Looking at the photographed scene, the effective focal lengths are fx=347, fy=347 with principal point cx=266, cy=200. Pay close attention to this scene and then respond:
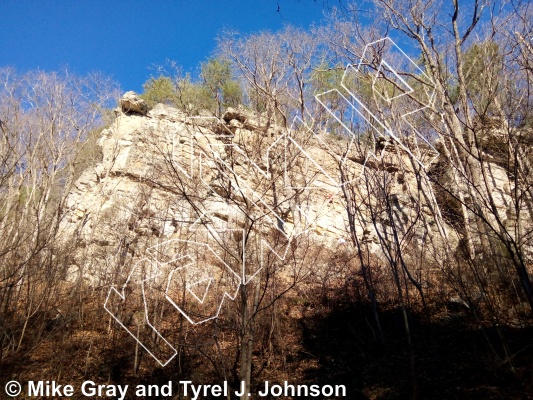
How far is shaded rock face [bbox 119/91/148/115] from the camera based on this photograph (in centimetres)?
1297

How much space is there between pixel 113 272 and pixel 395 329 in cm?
552

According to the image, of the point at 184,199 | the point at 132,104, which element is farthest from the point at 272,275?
the point at 132,104

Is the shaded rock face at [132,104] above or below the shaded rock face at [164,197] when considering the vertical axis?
above

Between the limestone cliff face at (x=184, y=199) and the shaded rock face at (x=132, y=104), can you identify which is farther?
the shaded rock face at (x=132, y=104)

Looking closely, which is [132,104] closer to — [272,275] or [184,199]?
[184,199]

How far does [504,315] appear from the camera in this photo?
208 inches

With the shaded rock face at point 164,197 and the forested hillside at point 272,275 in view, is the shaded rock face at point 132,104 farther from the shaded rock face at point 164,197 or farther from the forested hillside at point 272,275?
the forested hillside at point 272,275

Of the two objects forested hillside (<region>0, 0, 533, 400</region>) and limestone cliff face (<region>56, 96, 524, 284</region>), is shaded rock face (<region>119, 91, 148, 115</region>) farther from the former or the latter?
forested hillside (<region>0, 0, 533, 400</region>)

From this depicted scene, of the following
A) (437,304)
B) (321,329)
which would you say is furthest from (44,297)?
(437,304)

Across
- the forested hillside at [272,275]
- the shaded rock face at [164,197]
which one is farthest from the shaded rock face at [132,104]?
the forested hillside at [272,275]

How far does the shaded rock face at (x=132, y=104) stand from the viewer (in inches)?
511

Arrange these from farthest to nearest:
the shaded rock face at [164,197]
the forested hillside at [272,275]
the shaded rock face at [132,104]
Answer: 1. the shaded rock face at [132,104]
2. the shaded rock face at [164,197]
3. the forested hillside at [272,275]

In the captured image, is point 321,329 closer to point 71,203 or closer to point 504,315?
point 504,315

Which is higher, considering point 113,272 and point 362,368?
point 113,272
